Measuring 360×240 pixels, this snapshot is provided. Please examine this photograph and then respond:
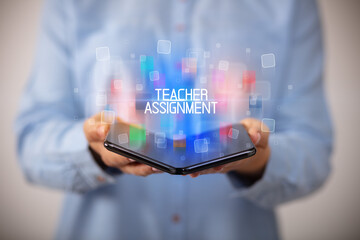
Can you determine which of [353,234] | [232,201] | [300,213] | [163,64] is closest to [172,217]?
[232,201]

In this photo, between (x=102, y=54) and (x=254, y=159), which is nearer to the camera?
(x=254, y=159)

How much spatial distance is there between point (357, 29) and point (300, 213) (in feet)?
1.50

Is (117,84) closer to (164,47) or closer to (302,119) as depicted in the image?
(164,47)

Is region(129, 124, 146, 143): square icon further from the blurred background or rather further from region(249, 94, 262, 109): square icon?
the blurred background

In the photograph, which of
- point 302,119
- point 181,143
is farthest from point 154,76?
point 302,119

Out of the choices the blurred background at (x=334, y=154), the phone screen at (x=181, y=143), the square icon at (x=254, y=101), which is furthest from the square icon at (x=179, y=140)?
the blurred background at (x=334, y=154)

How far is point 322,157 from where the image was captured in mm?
475

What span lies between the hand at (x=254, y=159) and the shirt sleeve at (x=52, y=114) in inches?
8.2

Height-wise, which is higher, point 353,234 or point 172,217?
point 172,217

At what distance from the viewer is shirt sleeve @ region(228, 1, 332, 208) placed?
0.44 m

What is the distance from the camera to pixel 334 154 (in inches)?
30.0

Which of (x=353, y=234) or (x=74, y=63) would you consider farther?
(x=353, y=234)

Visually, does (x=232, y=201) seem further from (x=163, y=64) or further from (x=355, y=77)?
(x=355, y=77)

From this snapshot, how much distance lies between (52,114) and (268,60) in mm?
347
